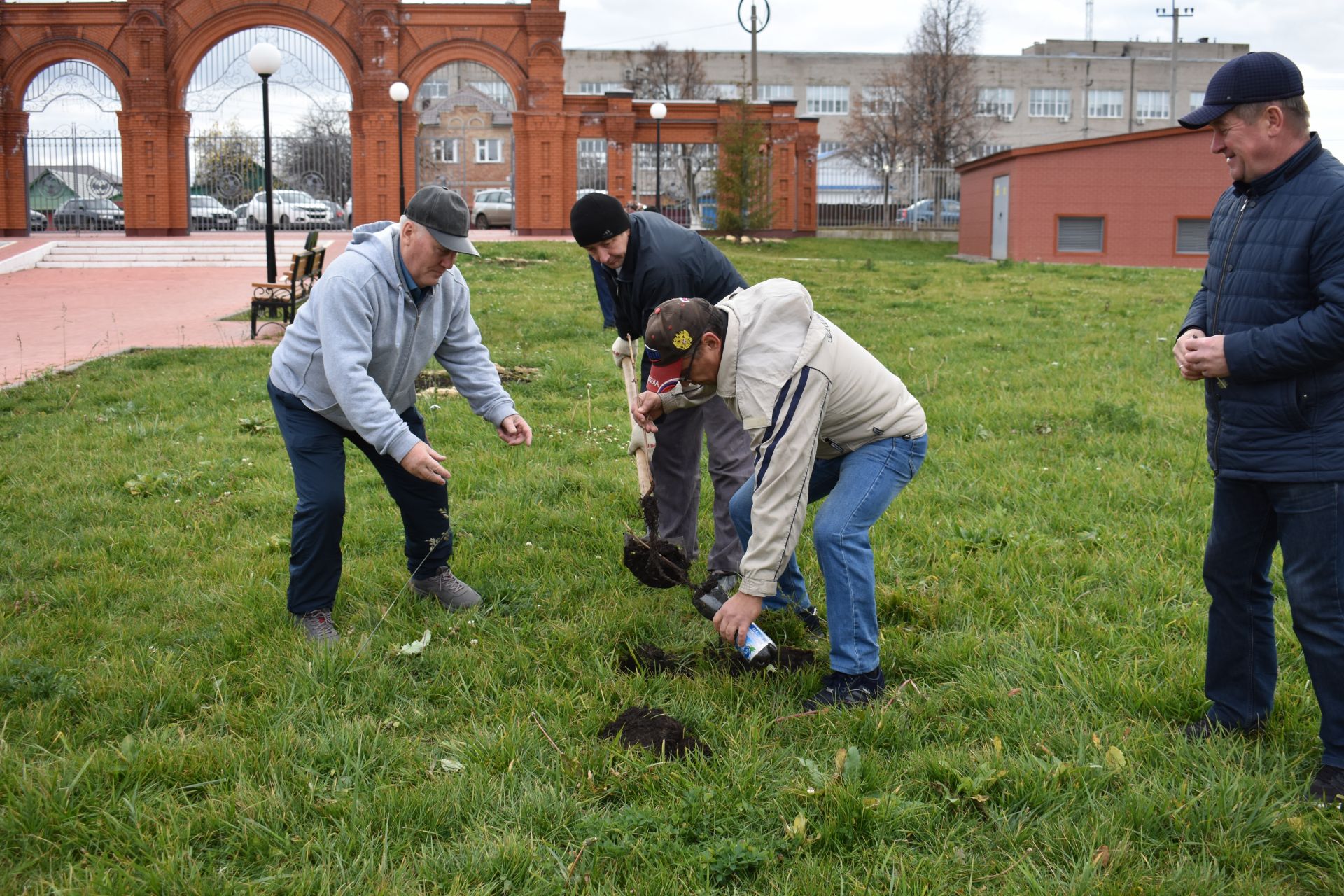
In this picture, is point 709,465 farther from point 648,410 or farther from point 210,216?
point 210,216

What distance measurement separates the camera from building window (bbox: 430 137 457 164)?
5422 centimetres

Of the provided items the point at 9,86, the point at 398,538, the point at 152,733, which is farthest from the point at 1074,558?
the point at 9,86

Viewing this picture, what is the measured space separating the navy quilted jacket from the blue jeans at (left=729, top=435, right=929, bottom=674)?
3.29 ft

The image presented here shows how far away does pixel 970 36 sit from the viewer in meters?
58.1

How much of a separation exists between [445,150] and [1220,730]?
5969 centimetres

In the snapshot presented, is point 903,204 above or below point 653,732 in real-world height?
above

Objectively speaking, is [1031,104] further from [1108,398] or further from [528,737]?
[528,737]

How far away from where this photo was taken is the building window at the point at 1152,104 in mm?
75812

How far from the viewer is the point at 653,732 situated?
11.3 feet

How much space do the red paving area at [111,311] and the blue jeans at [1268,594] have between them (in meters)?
10.0

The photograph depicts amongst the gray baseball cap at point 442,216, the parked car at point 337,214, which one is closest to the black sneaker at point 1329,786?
the gray baseball cap at point 442,216

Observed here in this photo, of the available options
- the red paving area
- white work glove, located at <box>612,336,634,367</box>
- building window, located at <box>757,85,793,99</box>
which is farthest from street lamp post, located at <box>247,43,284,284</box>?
building window, located at <box>757,85,793,99</box>

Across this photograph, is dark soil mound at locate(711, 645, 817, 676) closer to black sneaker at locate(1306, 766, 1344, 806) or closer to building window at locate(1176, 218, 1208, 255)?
black sneaker at locate(1306, 766, 1344, 806)

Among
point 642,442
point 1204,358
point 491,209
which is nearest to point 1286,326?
point 1204,358
